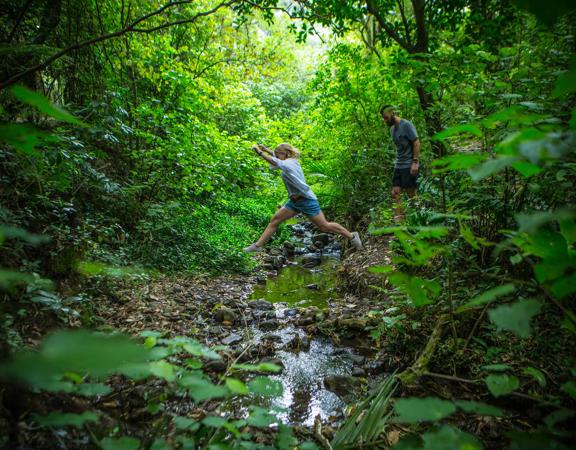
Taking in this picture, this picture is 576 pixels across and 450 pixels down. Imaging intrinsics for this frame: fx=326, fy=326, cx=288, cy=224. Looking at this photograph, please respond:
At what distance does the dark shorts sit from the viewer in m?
5.42

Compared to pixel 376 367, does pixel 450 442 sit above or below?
above

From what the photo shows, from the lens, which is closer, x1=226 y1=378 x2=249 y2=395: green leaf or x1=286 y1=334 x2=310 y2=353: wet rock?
x1=226 y1=378 x2=249 y2=395: green leaf

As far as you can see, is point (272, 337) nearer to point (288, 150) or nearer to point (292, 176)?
point (292, 176)

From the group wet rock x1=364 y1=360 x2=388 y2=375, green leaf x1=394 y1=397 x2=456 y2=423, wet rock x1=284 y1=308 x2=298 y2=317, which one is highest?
green leaf x1=394 y1=397 x2=456 y2=423

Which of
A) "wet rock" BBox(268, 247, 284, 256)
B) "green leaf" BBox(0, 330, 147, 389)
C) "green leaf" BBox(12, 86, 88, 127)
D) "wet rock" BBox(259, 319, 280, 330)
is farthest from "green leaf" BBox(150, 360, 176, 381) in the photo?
"wet rock" BBox(268, 247, 284, 256)

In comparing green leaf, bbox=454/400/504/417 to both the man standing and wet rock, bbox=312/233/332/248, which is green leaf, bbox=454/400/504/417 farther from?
wet rock, bbox=312/233/332/248

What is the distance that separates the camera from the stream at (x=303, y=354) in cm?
217

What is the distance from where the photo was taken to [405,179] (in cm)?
549

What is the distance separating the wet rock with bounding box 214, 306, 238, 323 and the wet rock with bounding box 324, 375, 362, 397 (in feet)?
4.63

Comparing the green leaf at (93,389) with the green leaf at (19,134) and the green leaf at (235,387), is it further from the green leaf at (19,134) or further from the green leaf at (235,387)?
the green leaf at (19,134)

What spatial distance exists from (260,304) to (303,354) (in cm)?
138

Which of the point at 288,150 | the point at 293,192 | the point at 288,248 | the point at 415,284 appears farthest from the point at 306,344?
the point at 288,248

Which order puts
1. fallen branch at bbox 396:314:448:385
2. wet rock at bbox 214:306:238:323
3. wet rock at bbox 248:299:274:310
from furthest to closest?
wet rock at bbox 248:299:274:310, wet rock at bbox 214:306:238:323, fallen branch at bbox 396:314:448:385

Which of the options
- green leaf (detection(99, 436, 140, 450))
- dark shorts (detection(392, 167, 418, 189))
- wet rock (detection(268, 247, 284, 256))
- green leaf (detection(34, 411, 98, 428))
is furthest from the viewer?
wet rock (detection(268, 247, 284, 256))
